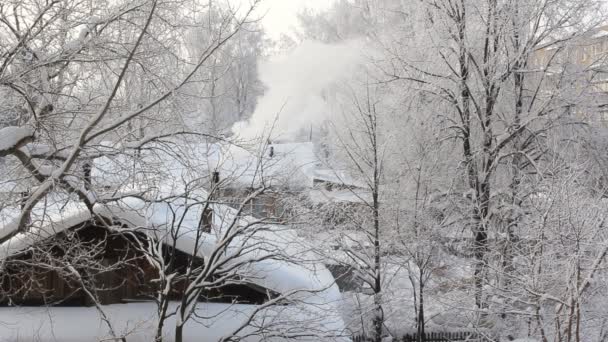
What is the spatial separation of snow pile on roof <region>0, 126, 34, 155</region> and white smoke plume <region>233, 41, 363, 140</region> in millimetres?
31972

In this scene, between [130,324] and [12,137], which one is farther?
[130,324]

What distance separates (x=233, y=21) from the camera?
6332 millimetres

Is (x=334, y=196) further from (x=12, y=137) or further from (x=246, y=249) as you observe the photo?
(x=12, y=137)

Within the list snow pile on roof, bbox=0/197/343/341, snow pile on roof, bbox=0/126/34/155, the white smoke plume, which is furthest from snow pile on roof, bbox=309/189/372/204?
the white smoke plume

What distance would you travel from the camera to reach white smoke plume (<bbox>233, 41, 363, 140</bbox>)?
39.8 meters

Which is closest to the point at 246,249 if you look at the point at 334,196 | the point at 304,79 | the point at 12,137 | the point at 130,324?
the point at 130,324

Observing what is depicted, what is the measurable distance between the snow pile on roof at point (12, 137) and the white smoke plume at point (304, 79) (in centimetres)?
3197

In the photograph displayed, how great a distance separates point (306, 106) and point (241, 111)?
5406 millimetres

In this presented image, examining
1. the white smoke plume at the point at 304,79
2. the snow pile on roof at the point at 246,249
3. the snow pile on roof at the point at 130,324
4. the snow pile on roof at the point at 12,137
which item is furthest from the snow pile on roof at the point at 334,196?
the white smoke plume at the point at 304,79

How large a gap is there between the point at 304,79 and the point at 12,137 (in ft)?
130

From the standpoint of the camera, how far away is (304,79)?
1738 inches

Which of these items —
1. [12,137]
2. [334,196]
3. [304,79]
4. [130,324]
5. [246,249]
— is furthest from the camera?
[304,79]

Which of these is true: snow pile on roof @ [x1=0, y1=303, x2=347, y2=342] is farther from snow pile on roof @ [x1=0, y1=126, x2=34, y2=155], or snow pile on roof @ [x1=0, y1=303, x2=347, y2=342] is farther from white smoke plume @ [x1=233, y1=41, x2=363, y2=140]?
white smoke plume @ [x1=233, y1=41, x2=363, y2=140]

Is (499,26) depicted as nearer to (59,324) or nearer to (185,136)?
(185,136)
